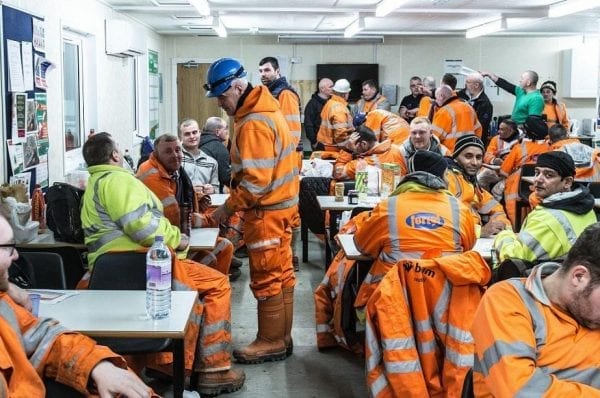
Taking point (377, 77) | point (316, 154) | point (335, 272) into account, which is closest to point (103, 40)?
point (316, 154)

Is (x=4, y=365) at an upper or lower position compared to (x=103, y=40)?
lower

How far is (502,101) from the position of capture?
13.4 m

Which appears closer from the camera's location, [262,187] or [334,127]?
[262,187]

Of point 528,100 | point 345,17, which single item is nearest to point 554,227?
point 528,100

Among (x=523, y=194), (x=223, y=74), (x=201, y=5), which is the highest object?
(x=201, y=5)

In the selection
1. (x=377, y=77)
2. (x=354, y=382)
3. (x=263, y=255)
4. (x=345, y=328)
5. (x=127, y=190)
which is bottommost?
(x=354, y=382)

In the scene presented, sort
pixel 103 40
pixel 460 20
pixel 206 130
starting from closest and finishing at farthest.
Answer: pixel 206 130
pixel 103 40
pixel 460 20

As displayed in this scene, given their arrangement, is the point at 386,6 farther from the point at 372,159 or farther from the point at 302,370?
the point at 302,370

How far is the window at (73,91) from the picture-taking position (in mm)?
6941

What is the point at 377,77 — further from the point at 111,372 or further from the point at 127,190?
the point at 111,372

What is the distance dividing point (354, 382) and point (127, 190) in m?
1.69

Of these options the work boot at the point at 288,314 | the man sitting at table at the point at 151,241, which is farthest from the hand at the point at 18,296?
the work boot at the point at 288,314

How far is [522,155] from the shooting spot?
24.4 feet

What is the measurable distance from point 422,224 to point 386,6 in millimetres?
5017
